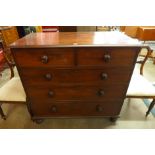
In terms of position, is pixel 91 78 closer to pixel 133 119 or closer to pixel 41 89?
pixel 41 89

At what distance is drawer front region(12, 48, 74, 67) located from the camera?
1.14 meters

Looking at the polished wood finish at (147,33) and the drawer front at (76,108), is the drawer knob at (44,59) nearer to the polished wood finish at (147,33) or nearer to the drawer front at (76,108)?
the drawer front at (76,108)

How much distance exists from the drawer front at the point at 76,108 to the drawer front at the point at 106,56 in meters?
0.51

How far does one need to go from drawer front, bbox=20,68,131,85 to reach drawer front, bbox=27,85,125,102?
7 cm

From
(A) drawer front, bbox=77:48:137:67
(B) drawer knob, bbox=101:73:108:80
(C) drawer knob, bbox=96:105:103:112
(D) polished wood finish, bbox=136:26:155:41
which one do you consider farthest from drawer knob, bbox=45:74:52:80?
(D) polished wood finish, bbox=136:26:155:41

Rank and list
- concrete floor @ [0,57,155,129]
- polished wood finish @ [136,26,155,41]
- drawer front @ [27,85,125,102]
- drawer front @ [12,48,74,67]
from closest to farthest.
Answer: drawer front @ [12,48,74,67] → drawer front @ [27,85,125,102] → concrete floor @ [0,57,155,129] → polished wood finish @ [136,26,155,41]

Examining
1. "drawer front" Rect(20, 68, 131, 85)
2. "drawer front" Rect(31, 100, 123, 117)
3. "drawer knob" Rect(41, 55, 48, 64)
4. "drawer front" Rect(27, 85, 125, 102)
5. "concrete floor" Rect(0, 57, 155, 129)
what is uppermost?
"drawer knob" Rect(41, 55, 48, 64)

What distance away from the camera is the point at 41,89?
1.42m

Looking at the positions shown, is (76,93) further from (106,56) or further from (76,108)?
(106,56)

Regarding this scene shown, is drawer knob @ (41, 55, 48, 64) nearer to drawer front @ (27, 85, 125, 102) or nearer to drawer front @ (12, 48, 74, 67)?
drawer front @ (12, 48, 74, 67)

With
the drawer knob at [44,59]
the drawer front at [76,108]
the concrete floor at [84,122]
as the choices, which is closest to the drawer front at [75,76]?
the drawer knob at [44,59]

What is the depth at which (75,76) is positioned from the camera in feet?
4.30

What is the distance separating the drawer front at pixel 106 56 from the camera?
A: 114cm

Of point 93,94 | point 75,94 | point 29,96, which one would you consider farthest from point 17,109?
point 93,94
